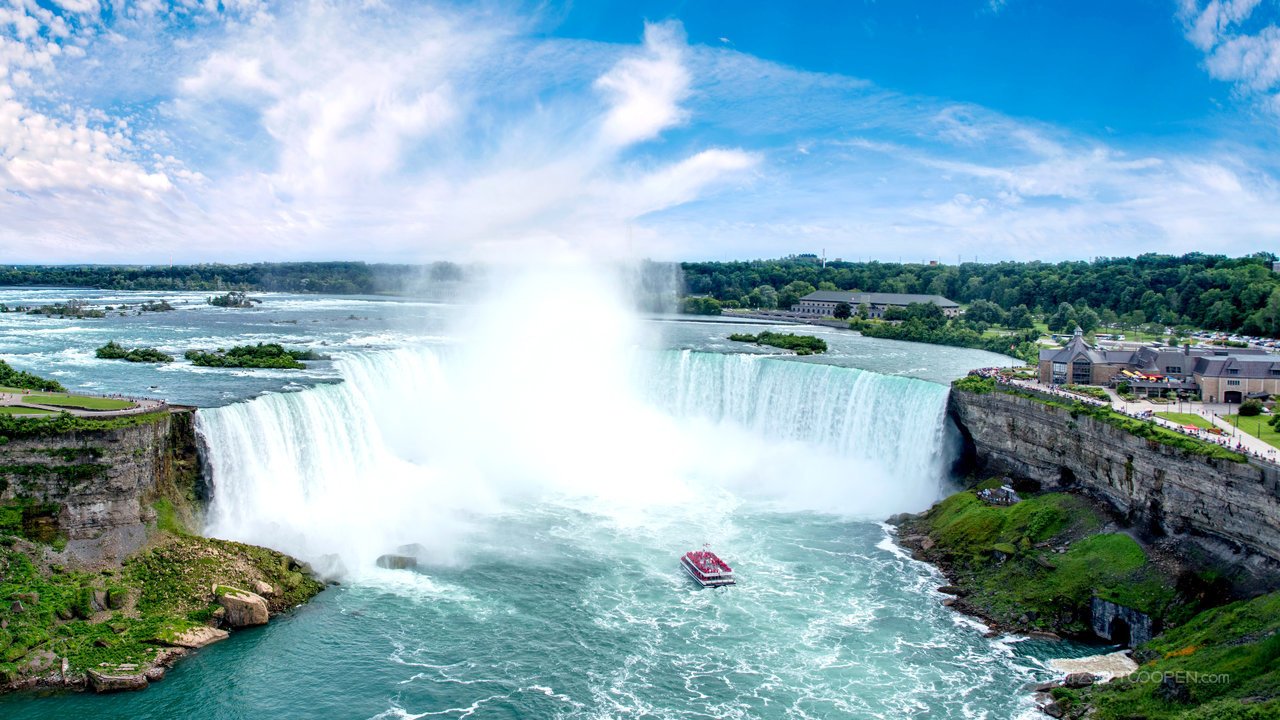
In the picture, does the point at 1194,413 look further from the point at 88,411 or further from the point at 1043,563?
the point at 88,411

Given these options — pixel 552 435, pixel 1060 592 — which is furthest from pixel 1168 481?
pixel 552 435

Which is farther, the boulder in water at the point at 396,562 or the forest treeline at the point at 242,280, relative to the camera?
the forest treeline at the point at 242,280

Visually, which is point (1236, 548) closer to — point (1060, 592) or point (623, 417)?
point (1060, 592)

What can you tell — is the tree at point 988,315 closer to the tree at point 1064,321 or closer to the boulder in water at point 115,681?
the tree at point 1064,321

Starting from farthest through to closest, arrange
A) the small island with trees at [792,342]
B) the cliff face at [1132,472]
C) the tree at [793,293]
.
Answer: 1. the tree at [793,293]
2. the small island with trees at [792,342]
3. the cliff face at [1132,472]

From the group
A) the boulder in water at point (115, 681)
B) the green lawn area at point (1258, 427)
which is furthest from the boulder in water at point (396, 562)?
the green lawn area at point (1258, 427)

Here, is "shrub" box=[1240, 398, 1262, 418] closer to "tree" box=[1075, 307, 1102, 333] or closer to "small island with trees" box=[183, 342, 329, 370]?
"tree" box=[1075, 307, 1102, 333]
